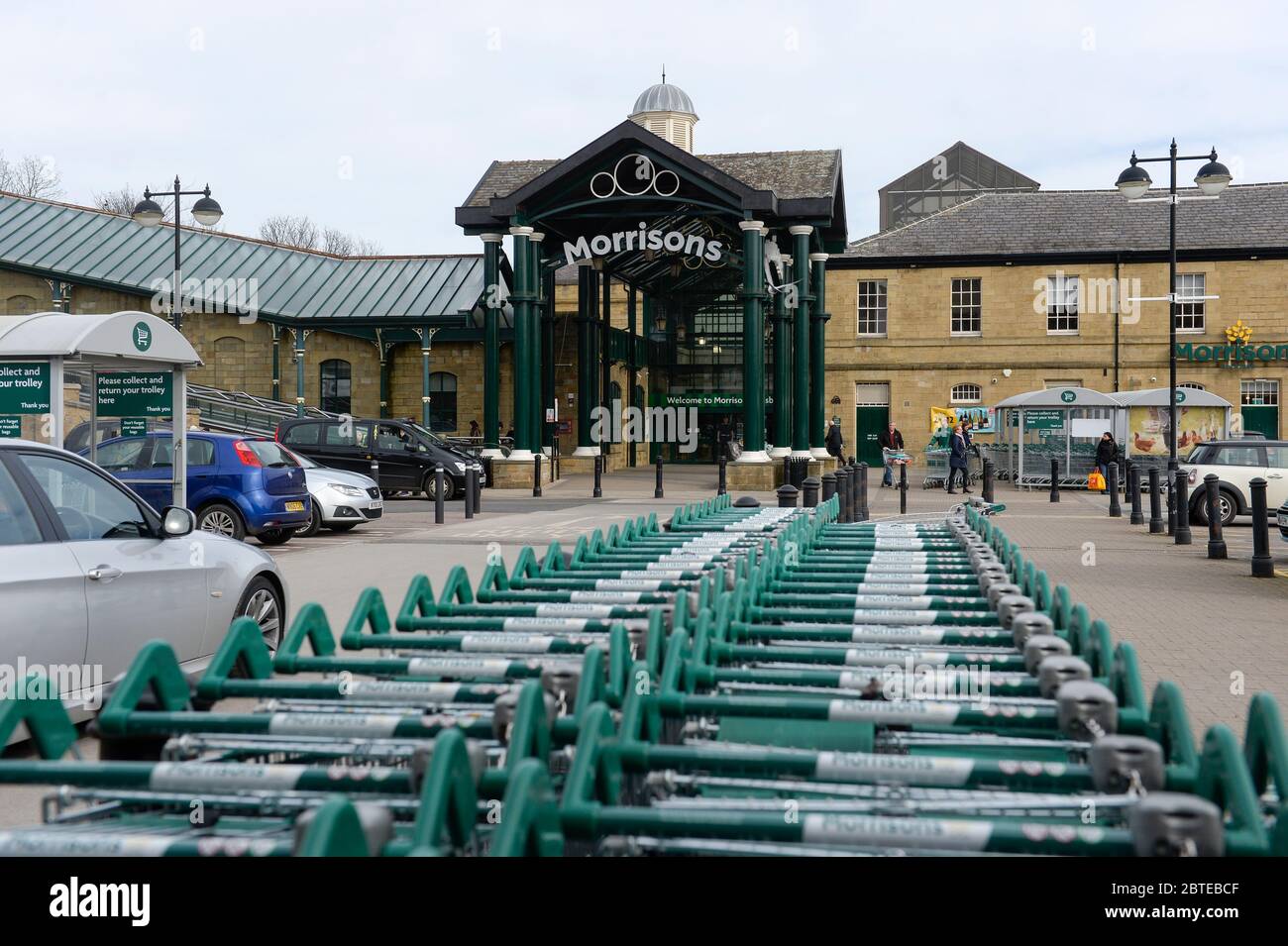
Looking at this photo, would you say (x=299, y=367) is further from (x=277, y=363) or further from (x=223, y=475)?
(x=223, y=475)

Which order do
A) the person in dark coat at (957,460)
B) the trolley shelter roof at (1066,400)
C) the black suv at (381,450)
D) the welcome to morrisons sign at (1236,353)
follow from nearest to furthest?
the black suv at (381,450) < the person in dark coat at (957,460) < the trolley shelter roof at (1066,400) < the welcome to morrisons sign at (1236,353)

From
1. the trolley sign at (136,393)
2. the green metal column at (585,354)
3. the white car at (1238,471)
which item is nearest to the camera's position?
the trolley sign at (136,393)

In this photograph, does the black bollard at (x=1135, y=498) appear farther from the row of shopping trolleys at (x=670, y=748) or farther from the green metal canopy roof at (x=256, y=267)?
the green metal canopy roof at (x=256, y=267)

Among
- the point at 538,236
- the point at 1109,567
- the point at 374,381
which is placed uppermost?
the point at 538,236

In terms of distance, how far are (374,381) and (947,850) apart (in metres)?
38.5

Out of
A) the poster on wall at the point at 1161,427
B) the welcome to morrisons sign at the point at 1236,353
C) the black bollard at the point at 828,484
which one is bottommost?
the black bollard at the point at 828,484

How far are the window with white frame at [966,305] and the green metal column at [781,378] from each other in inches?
507

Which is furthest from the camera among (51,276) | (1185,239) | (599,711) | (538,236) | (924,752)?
(1185,239)

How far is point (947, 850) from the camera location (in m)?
2.35

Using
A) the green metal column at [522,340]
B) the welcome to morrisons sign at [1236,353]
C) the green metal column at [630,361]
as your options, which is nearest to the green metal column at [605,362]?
the green metal column at [630,361]

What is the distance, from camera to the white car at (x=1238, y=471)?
64.0 ft

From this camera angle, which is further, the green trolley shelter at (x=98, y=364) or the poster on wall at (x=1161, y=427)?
the poster on wall at (x=1161, y=427)
